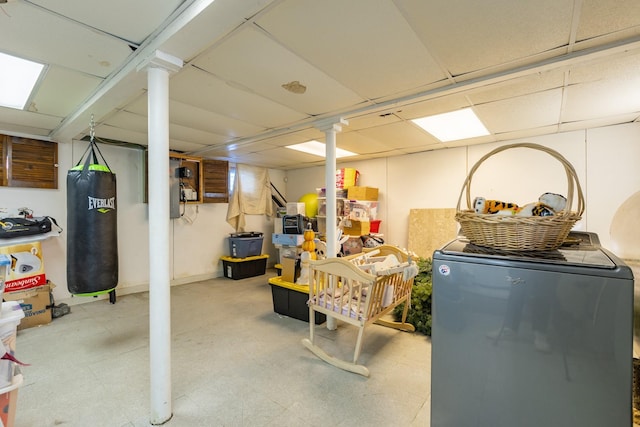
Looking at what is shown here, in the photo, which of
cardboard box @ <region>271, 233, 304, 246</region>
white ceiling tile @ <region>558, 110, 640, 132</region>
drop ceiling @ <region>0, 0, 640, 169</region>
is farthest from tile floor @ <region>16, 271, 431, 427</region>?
white ceiling tile @ <region>558, 110, 640, 132</region>

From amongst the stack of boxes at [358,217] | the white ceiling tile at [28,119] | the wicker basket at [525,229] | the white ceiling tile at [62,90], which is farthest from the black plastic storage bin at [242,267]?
the wicker basket at [525,229]

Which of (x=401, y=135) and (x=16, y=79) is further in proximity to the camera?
(x=401, y=135)

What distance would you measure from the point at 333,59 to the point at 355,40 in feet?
0.79

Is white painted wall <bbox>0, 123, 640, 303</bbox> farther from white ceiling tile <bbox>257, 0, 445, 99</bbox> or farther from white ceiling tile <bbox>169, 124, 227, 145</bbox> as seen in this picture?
white ceiling tile <bbox>257, 0, 445, 99</bbox>

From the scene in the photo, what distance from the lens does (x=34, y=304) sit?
315cm

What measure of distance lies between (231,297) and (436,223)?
3416 mm

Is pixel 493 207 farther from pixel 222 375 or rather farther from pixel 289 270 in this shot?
pixel 289 270

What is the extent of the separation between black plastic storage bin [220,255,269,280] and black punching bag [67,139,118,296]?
9.87 feet

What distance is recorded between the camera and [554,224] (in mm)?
1110

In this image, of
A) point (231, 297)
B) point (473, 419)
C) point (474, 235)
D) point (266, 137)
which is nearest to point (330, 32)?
point (474, 235)

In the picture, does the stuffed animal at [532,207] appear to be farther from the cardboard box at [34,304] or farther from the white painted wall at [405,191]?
the cardboard box at [34,304]

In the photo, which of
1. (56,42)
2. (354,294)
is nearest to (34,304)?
(56,42)

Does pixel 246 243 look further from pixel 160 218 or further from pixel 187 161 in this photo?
pixel 160 218

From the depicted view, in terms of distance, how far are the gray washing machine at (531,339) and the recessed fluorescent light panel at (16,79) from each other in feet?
9.84
